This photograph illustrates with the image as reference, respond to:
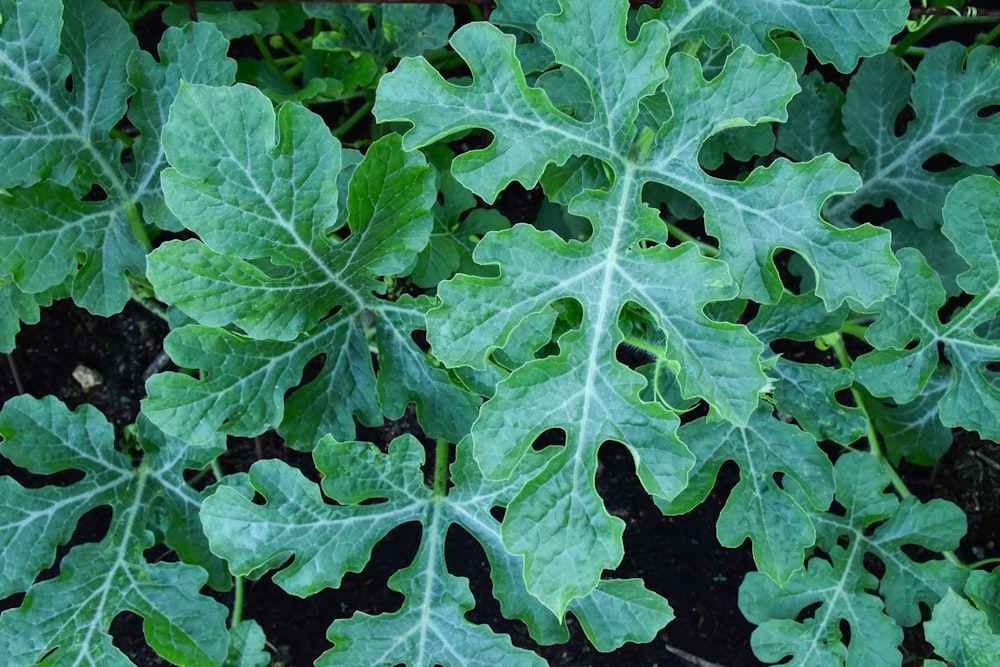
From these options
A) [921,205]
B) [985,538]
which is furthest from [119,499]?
[985,538]

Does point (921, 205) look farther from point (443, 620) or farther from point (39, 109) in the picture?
point (39, 109)

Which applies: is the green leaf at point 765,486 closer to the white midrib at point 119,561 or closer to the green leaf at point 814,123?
the green leaf at point 814,123

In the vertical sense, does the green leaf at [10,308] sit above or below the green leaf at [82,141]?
below

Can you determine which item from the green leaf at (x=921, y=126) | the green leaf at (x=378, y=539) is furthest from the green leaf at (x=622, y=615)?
the green leaf at (x=921, y=126)

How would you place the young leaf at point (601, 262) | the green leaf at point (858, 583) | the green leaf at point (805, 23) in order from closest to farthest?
the young leaf at point (601, 262)
the green leaf at point (805, 23)
the green leaf at point (858, 583)

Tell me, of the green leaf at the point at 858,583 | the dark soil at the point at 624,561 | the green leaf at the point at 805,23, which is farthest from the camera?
the dark soil at the point at 624,561

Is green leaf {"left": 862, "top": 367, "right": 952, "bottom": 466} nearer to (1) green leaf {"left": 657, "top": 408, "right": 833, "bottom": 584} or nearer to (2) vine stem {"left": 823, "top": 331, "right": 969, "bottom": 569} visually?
(2) vine stem {"left": 823, "top": 331, "right": 969, "bottom": 569}

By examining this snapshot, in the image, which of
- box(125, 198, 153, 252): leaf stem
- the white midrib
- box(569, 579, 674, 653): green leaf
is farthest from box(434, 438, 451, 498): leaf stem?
box(125, 198, 153, 252): leaf stem
